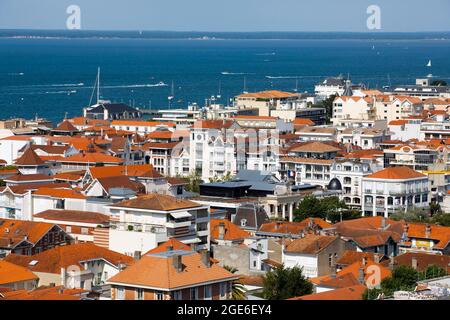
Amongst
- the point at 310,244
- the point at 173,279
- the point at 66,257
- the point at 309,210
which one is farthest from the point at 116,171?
the point at 173,279

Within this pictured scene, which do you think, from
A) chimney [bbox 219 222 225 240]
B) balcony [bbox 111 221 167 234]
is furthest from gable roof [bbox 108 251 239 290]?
chimney [bbox 219 222 225 240]

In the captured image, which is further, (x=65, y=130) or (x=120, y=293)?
(x=65, y=130)

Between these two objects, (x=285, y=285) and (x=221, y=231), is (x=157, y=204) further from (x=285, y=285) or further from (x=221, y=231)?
(x=285, y=285)

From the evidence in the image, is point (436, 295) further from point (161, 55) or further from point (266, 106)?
point (161, 55)

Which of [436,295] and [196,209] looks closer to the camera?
[436,295]

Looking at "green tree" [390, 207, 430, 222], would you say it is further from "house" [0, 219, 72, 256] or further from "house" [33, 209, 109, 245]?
"house" [0, 219, 72, 256]

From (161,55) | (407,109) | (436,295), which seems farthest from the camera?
(161,55)
